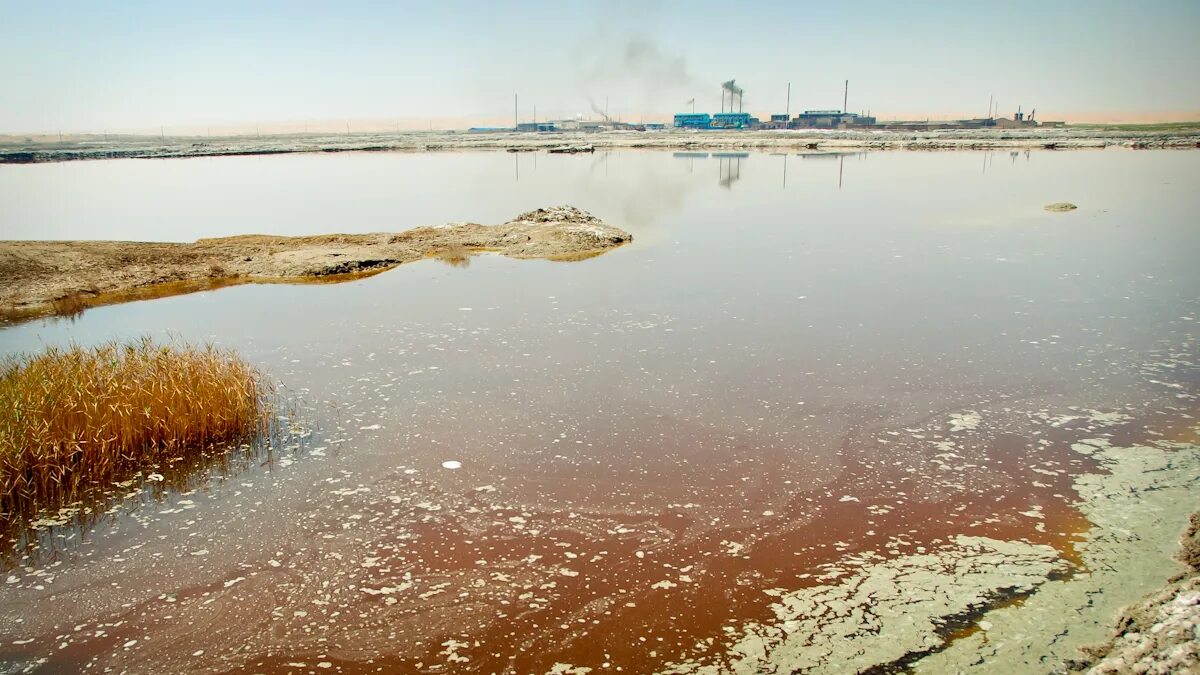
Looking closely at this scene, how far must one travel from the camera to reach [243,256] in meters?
15.6

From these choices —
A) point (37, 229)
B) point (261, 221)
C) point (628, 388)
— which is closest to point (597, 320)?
point (628, 388)

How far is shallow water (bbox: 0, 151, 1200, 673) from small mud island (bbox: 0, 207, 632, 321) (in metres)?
0.93

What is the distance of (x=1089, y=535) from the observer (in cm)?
523

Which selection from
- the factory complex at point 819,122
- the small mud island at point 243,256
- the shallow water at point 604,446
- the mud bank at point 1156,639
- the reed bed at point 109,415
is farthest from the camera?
the factory complex at point 819,122

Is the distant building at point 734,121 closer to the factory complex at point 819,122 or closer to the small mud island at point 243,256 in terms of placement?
the factory complex at point 819,122

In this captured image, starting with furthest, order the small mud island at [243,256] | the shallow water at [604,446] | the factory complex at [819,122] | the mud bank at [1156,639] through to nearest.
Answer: the factory complex at [819,122], the small mud island at [243,256], the shallow water at [604,446], the mud bank at [1156,639]

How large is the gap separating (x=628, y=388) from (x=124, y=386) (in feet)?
15.6

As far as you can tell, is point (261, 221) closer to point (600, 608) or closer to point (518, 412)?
point (518, 412)

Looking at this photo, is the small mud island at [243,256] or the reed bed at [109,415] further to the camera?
the small mud island at [243,256]

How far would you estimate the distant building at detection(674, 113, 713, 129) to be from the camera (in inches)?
4989

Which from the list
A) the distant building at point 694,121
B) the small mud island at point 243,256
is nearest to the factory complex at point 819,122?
the distant building at point 694,121

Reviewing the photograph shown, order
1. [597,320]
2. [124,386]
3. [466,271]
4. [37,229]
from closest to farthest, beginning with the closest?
[124,386]
[597,320]
[466,271]
[37,229]

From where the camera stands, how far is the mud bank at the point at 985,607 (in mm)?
4027

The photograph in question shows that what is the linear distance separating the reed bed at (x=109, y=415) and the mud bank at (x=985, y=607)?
16.6ft
